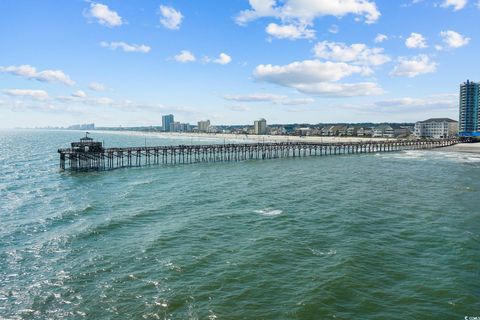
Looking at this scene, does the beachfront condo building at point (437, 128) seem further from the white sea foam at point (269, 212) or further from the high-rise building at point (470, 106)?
the white sea foam at point (269, 212)

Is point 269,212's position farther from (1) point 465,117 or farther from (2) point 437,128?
(2) point 437,128

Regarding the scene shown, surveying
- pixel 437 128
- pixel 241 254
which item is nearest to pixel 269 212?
pixel 241 254

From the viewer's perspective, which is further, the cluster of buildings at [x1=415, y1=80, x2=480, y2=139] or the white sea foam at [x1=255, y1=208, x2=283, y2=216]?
the cluster of buildings at [x1=415, y1=80, x2=480, y2=139]

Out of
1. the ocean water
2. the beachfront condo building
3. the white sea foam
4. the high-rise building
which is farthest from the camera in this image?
the beachfront condo building

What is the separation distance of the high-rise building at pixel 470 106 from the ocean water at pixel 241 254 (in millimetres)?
160639

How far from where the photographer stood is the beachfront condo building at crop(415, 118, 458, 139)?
18225 centimetres

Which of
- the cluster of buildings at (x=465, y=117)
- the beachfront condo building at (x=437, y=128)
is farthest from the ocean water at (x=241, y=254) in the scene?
the beachfront condo building at (x=437, y=128)

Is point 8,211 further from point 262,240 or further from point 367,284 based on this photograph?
point 367,284

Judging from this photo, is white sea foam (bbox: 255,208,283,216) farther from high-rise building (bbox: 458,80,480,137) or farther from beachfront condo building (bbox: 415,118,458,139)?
beachfront condo building (bbox: 415,118,458,139)

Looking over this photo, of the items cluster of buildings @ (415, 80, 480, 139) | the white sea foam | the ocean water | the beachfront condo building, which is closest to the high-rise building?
cluster of buildings @ (415, 80, 480, 139)

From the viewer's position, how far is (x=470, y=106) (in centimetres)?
17325

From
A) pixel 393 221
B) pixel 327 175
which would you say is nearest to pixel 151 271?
pixel 393 221

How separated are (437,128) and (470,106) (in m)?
18.0

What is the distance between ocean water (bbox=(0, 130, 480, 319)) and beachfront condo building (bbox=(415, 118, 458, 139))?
16464 cm
